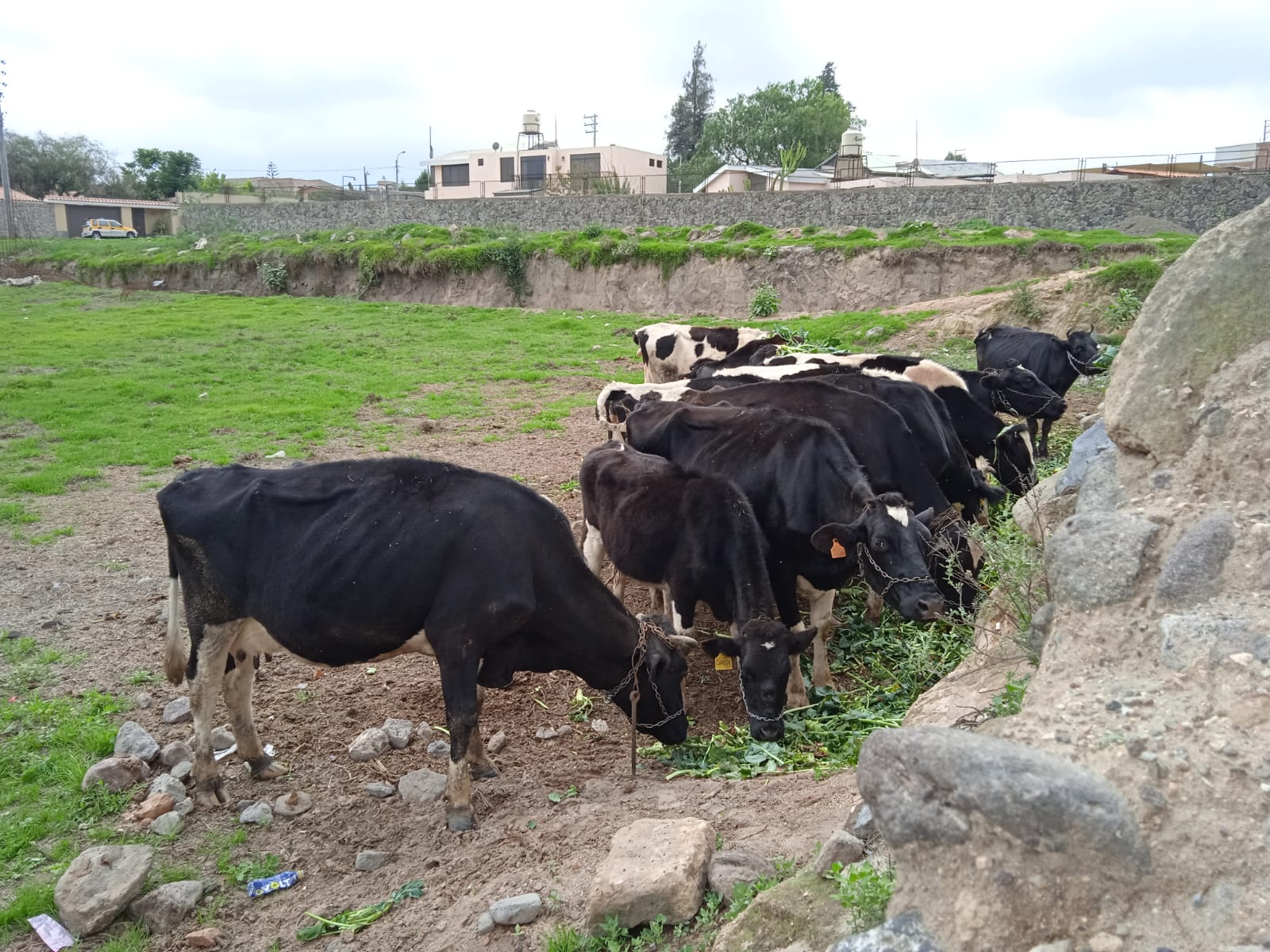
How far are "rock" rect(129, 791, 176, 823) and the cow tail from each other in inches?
30.5

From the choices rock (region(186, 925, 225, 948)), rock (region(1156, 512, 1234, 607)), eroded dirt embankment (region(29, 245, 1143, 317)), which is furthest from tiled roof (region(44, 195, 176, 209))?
rock (region(1156, 512, 1234, 607))

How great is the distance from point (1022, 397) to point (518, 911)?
1047 cm

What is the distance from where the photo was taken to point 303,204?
156 feet

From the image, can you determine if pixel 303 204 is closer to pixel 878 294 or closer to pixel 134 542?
pixel 878 294

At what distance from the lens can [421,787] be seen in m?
5.71

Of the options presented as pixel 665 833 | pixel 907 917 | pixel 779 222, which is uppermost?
pixel 779 222

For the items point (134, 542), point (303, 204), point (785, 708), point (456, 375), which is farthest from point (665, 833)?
point (303, 204)

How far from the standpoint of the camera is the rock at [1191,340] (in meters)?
4.61

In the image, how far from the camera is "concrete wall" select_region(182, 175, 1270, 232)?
94.9 feet

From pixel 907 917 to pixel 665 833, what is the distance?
60.2 inches

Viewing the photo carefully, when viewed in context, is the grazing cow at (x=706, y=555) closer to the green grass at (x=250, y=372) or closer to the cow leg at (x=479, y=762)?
the cow leg at (x=479, y=762)

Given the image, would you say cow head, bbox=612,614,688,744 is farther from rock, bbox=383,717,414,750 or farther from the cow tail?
the cow tail

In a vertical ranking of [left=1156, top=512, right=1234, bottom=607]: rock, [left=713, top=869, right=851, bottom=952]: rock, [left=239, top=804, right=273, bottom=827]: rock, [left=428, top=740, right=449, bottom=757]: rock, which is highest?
[left=1156, top=512, right=1234, bottom=607]: rock

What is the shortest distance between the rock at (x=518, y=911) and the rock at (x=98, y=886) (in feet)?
6.10
